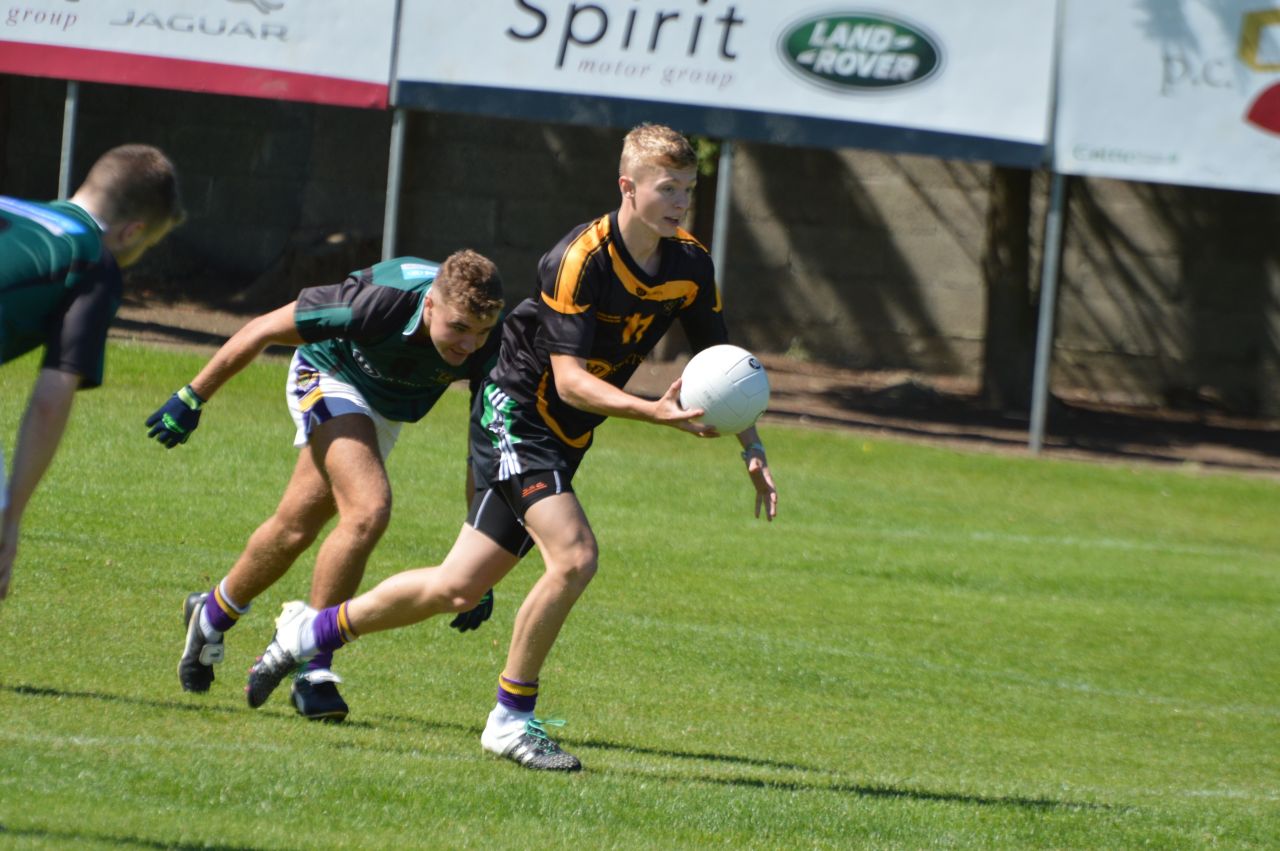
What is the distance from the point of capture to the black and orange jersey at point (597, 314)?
589 centimetres

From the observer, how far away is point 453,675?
7746 millimetres

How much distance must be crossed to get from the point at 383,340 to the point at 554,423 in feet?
2.72

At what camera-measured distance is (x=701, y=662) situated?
28.6ft

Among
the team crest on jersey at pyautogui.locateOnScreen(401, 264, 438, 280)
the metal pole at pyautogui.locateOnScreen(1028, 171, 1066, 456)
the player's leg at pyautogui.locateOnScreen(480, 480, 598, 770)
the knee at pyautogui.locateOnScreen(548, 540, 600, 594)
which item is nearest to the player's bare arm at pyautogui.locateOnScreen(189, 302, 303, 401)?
the team crest on jersey at pyautogui.locateOnScreen(401, 264, 438, 280)

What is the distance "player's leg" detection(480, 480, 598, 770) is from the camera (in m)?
5.79

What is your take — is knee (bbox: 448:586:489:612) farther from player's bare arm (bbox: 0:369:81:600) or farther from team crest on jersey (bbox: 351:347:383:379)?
player's bare arm (bbox: 0:369:81:600)

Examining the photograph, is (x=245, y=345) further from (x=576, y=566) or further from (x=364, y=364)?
(x=576, y=566)

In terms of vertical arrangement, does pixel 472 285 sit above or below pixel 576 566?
above

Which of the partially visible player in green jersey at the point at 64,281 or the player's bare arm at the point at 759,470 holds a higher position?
the partially visible player in green jersey at the point at 64,281

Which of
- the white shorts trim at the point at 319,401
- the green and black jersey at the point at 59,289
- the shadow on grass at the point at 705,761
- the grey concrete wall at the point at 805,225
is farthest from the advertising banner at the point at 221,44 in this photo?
the green and black jersey at the point at 59,289

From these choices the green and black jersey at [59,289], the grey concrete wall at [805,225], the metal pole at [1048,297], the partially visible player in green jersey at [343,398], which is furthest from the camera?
the grey concrete wall at [805,225]

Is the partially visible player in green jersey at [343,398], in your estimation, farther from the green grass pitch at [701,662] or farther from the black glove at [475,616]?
the green grass pitch at [701,662]

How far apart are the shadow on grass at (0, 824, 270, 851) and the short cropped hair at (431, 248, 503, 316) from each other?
7.54 ft

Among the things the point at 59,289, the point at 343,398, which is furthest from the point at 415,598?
the point at 59,289
